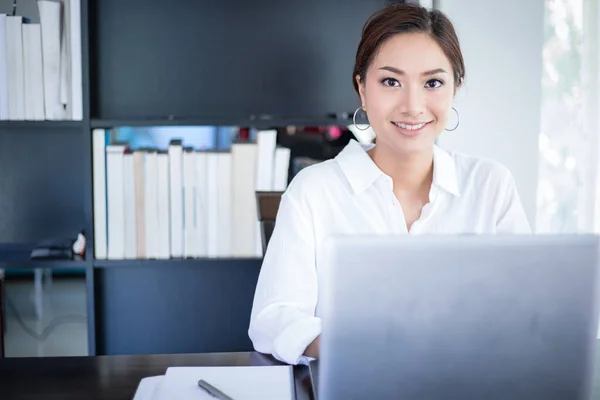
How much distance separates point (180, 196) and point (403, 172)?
3.05 feet

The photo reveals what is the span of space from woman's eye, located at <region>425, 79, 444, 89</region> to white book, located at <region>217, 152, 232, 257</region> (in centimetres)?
93

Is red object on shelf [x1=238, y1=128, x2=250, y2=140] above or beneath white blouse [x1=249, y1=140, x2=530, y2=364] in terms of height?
above

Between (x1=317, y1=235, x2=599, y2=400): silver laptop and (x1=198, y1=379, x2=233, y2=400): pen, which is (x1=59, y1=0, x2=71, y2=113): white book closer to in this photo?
(x1=198, y1=379, x2=233, y2=400): pen

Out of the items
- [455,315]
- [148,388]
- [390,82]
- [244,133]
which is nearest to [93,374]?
[148,388]

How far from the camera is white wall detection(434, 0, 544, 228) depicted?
2244 mm

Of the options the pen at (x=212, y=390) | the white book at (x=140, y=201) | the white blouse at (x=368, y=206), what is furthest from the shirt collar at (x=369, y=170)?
the white book at (x=140, y=201)

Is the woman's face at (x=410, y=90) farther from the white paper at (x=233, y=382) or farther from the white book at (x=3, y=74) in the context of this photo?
the white book at (x=3, y=74)

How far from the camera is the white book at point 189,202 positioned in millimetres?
2209

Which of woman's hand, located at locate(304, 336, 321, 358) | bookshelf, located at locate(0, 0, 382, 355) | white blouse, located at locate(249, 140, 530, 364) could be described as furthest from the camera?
bookshelf, located at locate(0, 0, 382, 355)

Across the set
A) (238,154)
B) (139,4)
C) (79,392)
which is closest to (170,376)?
(79,392)

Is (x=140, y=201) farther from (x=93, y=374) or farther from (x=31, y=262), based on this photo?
(x=93, y=374)

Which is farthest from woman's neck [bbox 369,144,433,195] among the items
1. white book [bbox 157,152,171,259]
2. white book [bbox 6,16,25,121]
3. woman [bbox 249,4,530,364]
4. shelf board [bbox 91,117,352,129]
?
white book [bbox 6,16,25,121]

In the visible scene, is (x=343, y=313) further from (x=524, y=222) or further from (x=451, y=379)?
(x=524, y=222)

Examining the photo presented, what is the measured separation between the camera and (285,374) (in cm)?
101
